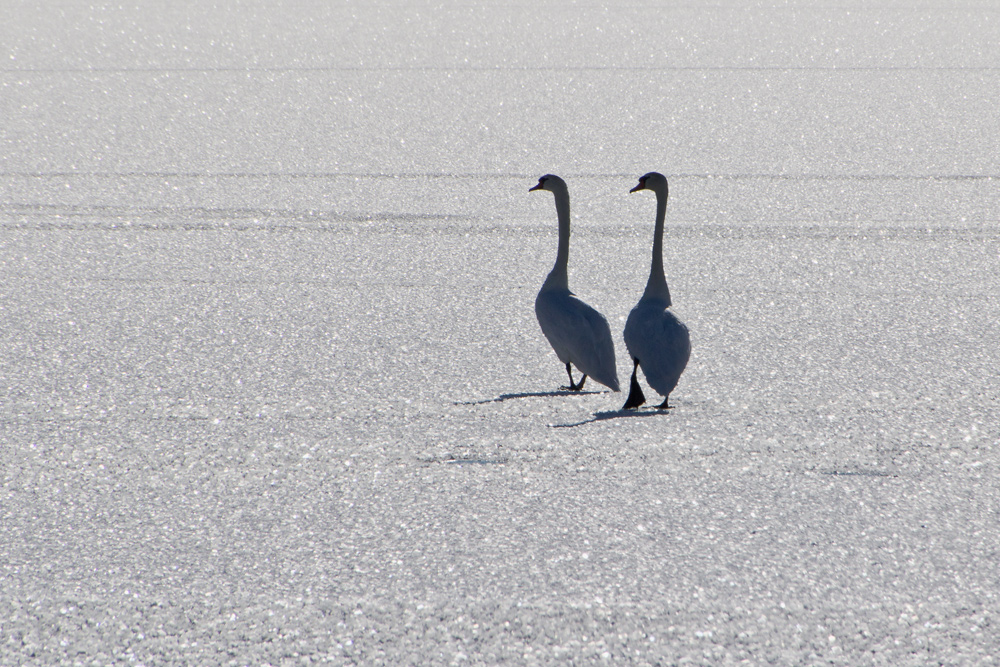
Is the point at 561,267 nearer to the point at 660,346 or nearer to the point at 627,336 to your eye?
the point at 627,336

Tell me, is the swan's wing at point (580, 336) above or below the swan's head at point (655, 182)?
below

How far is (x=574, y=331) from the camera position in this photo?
4.43m

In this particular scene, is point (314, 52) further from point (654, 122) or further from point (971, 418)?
point (971, 418)

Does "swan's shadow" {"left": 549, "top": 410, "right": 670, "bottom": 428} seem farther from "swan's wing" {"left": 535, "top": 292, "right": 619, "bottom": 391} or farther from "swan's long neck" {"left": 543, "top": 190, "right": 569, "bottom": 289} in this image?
"swan's long neck" {"left": 543, "top": 190, "right": 569, "bottom": 289}

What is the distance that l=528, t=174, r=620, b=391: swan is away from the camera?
4.34m

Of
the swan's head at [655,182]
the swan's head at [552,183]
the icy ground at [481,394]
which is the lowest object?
the icy ground at [481,394]

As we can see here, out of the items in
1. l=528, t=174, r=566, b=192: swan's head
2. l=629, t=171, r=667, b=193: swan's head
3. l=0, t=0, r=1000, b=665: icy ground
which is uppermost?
l=629, t=171, r=667, b=193: swan's head

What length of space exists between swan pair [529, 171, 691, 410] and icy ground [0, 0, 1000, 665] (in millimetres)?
146

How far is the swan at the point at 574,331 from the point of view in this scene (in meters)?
4.34

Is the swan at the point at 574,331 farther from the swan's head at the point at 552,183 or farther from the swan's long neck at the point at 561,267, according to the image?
the swan's head at the point at 552,183

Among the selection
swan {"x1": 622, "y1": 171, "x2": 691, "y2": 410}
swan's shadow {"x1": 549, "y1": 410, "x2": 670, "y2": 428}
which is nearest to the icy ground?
swan's shadow {"x1": 549, "y1": 410, "x2": 670, "y2": 428}

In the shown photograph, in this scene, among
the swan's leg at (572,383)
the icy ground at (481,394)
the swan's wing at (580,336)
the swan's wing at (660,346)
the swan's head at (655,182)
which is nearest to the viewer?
the icy ground at (481,394)

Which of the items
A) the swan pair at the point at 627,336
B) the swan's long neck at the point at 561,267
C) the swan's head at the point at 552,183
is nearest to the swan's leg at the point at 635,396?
the swan pair at the point at 627,336

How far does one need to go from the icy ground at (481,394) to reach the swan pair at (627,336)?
0.48 feet
